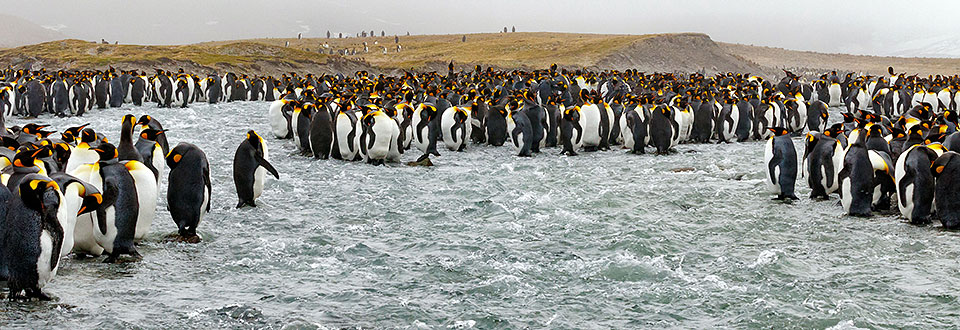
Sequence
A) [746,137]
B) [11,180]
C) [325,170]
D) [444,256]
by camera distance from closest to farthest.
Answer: [11,180], [444,256], [325,170], [746,137]

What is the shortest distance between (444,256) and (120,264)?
2.59 metres

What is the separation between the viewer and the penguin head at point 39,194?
5242mm

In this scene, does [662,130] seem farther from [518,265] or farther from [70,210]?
[70,210]

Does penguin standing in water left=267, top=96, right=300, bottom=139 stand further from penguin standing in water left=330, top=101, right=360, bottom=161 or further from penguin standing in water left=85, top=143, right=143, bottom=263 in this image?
penguin standing in water left=85, top=143, right=143, bottom=263

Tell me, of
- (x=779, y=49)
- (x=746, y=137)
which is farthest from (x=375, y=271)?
(x=779, y=49)

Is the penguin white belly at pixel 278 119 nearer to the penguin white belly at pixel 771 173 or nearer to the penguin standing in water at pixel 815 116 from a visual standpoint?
the penguin white belly at pixel 771 173

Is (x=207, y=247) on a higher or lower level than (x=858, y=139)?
lower

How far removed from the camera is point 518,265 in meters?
6.74

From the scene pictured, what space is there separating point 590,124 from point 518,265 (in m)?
8.14

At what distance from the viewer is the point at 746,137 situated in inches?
661

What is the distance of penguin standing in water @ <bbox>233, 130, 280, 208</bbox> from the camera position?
877 cm

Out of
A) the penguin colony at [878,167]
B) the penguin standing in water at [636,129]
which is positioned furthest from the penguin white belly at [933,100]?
the penguin standing in water at [636,129]

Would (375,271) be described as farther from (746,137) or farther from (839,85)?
(839,85)

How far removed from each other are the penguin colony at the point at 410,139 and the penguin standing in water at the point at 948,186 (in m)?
0.01
